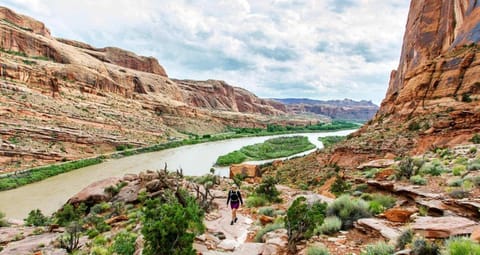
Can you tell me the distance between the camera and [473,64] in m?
22.2

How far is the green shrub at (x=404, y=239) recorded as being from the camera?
14.7 ft

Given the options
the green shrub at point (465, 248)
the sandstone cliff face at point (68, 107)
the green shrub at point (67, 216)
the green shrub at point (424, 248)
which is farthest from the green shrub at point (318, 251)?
the sandstone cliff face at point (68, 107)

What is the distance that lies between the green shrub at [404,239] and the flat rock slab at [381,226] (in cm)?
35

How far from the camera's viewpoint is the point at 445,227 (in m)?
4.50

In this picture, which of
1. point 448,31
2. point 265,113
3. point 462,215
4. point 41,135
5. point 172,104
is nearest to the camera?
point 462,215

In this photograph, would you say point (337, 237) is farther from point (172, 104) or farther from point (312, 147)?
point (172, 104)

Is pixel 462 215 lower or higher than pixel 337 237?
higher

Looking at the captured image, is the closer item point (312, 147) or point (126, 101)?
point (312, 147)

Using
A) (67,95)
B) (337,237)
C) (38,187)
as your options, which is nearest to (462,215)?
(337,237)

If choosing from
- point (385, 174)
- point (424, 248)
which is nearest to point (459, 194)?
point (424, 248)

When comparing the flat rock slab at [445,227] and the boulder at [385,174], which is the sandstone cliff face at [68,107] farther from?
the flat rock slab at [445,227]

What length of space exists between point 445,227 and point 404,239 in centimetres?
64

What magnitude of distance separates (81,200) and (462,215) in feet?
50.3

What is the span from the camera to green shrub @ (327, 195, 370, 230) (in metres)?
6.60
